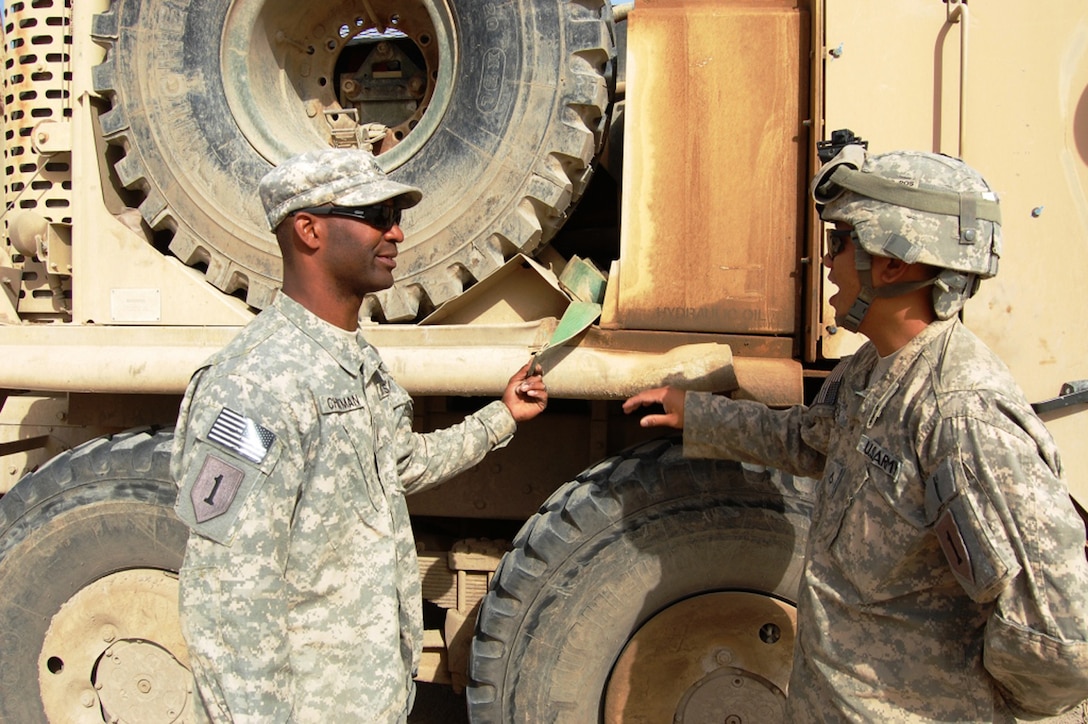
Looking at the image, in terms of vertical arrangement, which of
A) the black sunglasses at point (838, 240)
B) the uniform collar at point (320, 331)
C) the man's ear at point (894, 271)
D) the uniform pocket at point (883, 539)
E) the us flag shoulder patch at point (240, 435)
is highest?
the black sunglasses at point (838, 240)

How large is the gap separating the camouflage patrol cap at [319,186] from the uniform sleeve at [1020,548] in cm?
117

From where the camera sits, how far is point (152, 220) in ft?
8.61

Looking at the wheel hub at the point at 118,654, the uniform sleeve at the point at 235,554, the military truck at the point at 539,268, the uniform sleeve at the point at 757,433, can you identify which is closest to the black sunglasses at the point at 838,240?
the uniform sleeve at the point at 757,433

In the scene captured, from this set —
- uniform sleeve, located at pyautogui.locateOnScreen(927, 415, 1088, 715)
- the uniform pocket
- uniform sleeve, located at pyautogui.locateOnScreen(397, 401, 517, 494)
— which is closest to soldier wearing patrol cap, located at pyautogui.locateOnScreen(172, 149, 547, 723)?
uniform sleeve, located at pyautogui.locateOnScreen(397, 401, 517, 494)

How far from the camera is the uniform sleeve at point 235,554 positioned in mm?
1424

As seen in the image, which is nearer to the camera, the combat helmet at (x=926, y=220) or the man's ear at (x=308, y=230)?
the combat helmet at (x=926, y=220)

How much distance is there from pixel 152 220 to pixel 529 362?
134cm

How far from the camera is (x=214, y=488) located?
4.70ft

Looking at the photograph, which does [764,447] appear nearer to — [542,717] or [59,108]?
[542,717]

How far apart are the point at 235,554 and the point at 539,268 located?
1.25 m

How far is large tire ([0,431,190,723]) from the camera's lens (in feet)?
8.18

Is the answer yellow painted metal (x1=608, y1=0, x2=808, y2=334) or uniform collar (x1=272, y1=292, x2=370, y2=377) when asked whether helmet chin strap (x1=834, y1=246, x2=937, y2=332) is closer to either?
yellow painted metal (x1=608, y1=0, x2=808, y2=334)

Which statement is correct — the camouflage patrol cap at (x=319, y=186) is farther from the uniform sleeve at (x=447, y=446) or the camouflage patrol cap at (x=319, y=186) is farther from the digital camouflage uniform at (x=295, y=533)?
the uniform sleeve at (x=447, y=446)

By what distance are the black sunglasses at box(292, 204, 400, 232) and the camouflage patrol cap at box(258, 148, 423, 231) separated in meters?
0.02
